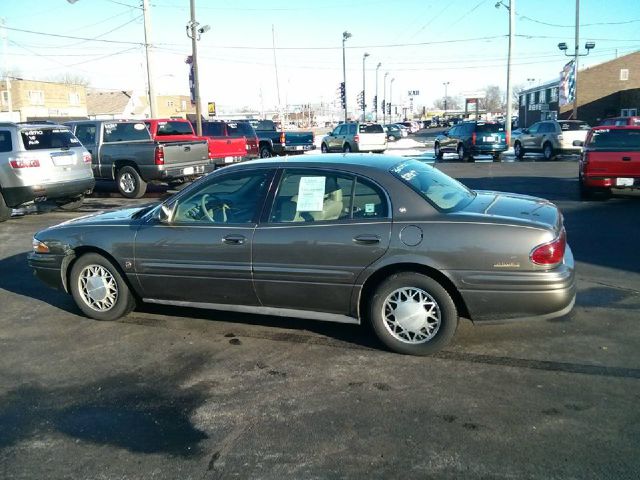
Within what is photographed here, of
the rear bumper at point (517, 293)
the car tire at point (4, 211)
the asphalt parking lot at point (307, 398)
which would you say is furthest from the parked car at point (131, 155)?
the rear bumper at point (517, 293)

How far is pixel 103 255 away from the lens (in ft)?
17.8

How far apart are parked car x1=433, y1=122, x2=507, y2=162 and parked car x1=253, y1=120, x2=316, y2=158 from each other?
7.22m

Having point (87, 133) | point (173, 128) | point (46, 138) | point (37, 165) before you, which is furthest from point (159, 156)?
point (37, 165)

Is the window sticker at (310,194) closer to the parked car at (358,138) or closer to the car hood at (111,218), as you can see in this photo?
the car hood at (111,218)

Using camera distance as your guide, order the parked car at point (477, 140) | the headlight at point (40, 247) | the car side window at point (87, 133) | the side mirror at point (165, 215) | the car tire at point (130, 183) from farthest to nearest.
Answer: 1. the parked car at point (477, 140)
2. the car side window at point (87, 133)
3. the car tire at point (130, 183)
4. the headlight at point (40, 247)
5. the side mirror at point (165, 215)

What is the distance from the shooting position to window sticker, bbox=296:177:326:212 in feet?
15.4

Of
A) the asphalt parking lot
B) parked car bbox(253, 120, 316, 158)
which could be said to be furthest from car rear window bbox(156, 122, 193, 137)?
the asphalt parking lot

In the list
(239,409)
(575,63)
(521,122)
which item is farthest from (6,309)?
(521,122)

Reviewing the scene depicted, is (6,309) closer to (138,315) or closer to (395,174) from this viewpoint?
(138,315)

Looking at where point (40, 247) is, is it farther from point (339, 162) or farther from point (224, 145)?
point (224, 145)

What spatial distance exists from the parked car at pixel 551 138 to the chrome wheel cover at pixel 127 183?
56.4 feet

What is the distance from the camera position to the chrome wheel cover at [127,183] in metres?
14.3

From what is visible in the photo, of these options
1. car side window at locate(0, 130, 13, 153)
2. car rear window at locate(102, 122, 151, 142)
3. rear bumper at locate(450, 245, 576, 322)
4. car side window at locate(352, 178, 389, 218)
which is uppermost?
car rear window at locate(102, 122, 151, 142)

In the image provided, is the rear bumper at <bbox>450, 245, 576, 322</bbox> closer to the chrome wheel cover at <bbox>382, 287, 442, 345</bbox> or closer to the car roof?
the chrome wheel cover at <bbox>382, 287, 442, 345</bbox>
